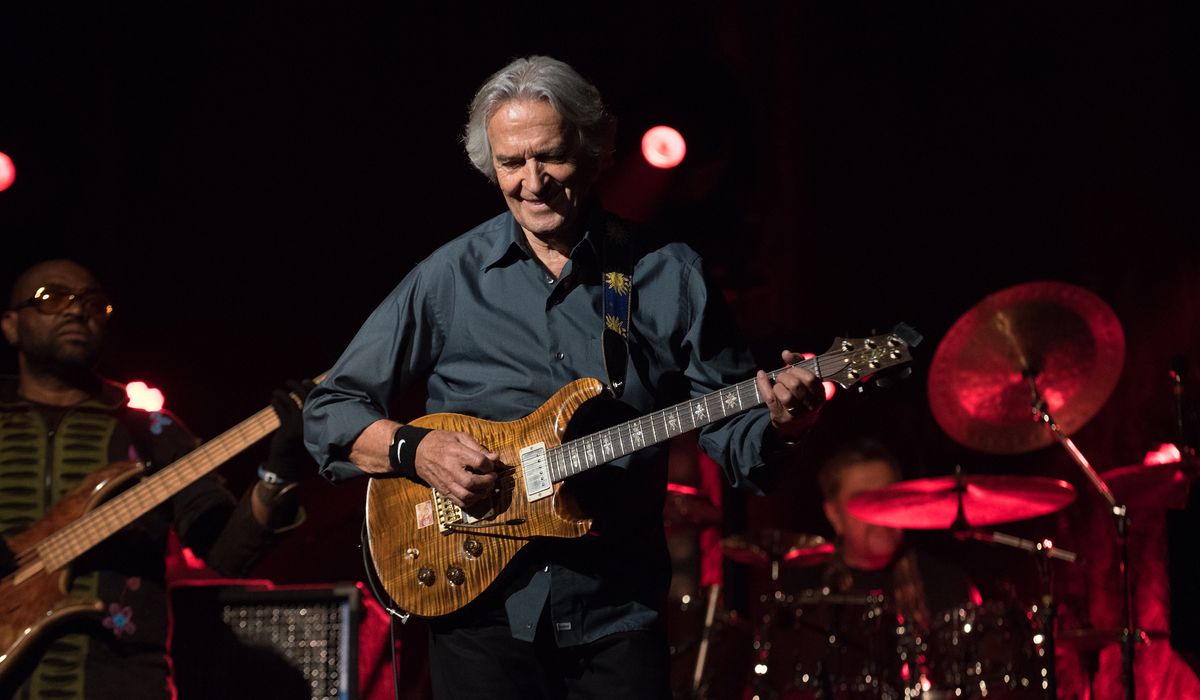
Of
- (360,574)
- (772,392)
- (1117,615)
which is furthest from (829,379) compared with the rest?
(1117,615)

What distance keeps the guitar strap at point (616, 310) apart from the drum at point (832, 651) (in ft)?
15.1

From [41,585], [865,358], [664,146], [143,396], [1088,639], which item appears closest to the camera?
[865,358]

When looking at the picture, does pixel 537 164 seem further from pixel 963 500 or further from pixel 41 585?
pixel 963 500

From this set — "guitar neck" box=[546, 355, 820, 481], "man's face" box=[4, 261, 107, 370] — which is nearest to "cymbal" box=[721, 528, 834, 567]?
"man's face" box=[4, 261, 107, 370]

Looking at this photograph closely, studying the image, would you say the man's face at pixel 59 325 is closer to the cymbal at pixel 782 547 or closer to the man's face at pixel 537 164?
the man's face at pixel 537 164

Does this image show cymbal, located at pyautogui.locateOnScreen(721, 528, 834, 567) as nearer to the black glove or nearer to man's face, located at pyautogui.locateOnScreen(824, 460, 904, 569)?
man's face, located at pyautogui.locateOnScreen(824, 460, 904, 569)

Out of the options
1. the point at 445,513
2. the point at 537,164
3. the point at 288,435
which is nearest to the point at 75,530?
the point at 288,435

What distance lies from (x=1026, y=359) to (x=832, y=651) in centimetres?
210

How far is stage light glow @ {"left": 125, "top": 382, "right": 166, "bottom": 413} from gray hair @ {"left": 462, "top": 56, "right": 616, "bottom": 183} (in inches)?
156

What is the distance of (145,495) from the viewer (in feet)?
16.4

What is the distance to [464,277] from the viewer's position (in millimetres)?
3316

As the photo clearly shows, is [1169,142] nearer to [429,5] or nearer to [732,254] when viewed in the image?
[732,254]

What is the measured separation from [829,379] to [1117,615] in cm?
508

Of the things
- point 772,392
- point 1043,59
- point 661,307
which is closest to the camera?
point 772,392
